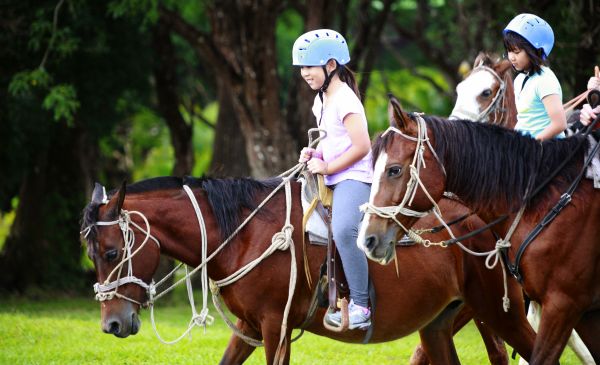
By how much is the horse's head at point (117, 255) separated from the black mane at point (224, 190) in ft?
0.63

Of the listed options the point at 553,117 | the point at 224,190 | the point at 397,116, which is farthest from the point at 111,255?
the point at 553,117

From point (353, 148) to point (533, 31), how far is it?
147 cm

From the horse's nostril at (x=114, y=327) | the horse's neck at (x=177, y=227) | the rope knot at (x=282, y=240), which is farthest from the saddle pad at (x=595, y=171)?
the horse's nostril at (x=114, y=327)

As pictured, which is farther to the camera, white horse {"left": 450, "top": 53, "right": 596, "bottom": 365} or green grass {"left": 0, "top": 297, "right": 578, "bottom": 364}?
green grass {"left": 0, "top": 297, "right": 578, "bottom": 364}

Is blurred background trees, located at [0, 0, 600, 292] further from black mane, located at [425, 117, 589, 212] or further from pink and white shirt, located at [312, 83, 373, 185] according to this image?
black mane, located at [425, 117, 589, 212]

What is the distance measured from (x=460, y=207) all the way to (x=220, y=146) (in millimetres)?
11958

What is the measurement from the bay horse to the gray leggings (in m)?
0.64

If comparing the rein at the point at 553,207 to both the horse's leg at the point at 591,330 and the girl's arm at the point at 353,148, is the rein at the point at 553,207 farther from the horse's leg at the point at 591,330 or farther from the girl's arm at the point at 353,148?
the girl's arm at the point at 353,148

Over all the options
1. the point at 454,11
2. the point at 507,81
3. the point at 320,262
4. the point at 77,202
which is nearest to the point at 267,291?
the point at 320,262

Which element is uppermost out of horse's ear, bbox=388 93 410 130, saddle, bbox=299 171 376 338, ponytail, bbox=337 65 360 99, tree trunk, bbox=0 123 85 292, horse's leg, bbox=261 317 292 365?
ponytail, bbox=337 65 360 99

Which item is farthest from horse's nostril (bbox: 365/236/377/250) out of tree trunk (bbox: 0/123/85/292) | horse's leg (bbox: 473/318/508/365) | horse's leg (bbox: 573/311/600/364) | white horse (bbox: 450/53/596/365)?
tree trunk (bbox: 0/123/85/292)

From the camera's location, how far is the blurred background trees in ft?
45.5

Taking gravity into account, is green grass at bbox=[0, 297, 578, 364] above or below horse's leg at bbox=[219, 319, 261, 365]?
below

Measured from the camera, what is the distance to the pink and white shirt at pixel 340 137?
5.88 m
